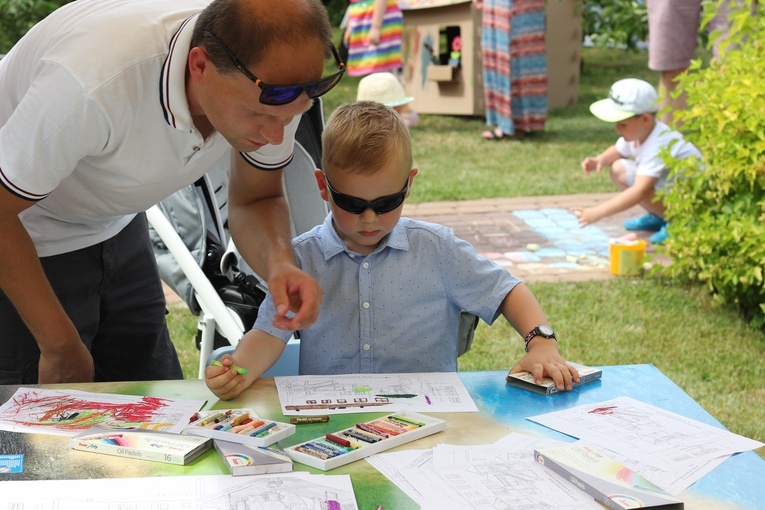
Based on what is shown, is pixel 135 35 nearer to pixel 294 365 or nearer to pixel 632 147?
pixel 294 365

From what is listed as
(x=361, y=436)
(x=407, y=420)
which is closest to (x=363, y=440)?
(x=361, y=436)

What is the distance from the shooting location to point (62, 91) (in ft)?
6.32

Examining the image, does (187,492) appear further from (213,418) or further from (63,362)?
(63,362)

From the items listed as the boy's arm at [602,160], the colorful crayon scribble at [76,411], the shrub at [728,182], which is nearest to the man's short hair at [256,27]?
the colorful crayon scribble at [76,411]

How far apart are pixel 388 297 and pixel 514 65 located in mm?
6664

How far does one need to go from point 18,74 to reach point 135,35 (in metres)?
0.31

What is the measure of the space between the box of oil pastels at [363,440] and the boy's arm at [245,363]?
→ 0.30m

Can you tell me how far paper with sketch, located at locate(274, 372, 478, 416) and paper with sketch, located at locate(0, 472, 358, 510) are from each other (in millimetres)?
316

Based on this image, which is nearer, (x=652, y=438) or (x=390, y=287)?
(x=652, y=438)

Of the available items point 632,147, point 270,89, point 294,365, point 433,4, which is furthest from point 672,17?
point 270,89

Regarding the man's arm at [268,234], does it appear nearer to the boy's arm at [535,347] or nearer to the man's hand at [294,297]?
the man's hand at [294,297]

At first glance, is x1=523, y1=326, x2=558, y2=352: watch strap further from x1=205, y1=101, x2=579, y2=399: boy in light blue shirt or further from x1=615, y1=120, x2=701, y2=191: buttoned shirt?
x1=615, y1=120, x2=701, y2=191: buttoned shirt

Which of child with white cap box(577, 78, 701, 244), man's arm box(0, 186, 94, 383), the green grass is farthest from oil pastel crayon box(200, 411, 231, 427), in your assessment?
child with white cap box(577, 78, 701, 244)

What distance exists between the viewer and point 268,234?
7.94 feet
